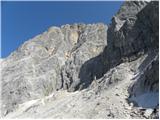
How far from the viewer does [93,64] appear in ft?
302

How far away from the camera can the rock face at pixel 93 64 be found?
54.8 meters

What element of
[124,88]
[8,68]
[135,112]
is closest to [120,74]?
[124,88]

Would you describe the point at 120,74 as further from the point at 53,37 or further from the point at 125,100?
the point at 53,37

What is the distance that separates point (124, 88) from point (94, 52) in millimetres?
49821

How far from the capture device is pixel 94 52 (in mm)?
106562

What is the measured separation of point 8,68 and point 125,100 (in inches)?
Answer: 2656

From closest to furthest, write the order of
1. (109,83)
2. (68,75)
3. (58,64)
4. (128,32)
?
1. (109,83)
2. (128,32)
3. (68,75)
4. (58,64)

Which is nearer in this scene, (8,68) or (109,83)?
(109,83)

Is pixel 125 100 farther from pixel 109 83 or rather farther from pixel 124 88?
pixel 109 83

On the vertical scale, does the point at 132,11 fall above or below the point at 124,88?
above

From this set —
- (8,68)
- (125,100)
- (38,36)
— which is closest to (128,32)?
(125,100)

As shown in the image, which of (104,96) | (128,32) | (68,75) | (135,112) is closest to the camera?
(135,112)

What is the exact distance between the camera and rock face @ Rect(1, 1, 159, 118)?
54.8 meters

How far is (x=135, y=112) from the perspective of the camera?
149 ft
